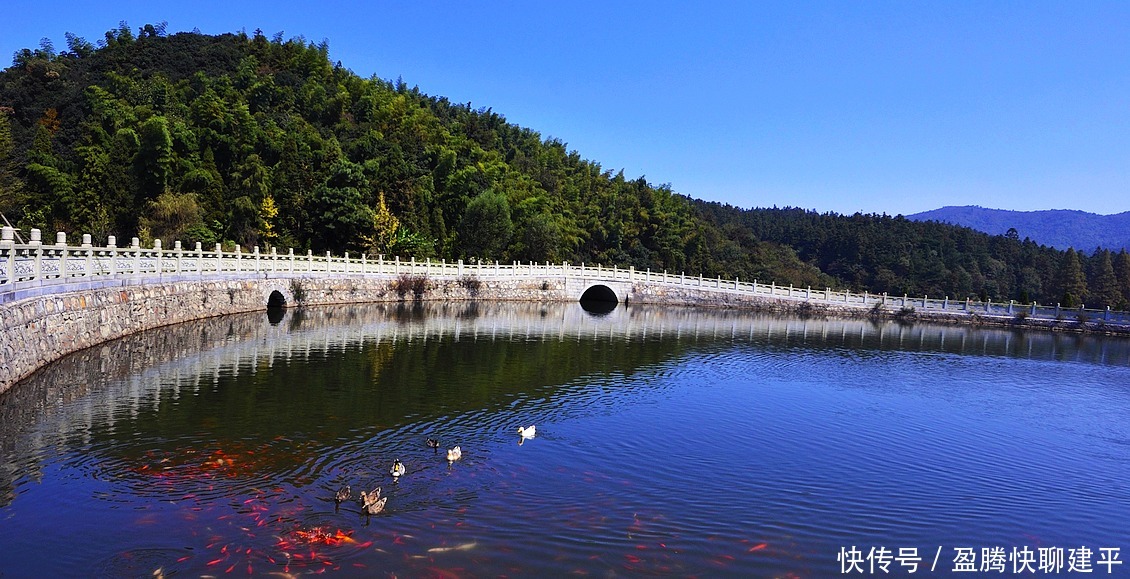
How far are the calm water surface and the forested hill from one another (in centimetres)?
2793

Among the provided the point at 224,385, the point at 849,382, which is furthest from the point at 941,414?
the point at 224,385

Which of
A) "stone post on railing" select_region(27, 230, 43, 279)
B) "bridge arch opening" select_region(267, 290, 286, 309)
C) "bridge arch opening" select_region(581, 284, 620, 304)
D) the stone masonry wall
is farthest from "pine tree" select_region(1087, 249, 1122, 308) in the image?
"stone post on railing" select_region(27, 230, 43, 279)

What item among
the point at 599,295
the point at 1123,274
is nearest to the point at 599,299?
the point at 599,295

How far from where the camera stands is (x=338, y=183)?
46375 millimetres

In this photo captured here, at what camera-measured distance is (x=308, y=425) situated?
480 inches

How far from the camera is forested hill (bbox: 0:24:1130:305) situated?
45.6m

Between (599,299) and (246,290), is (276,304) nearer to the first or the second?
(246,290)

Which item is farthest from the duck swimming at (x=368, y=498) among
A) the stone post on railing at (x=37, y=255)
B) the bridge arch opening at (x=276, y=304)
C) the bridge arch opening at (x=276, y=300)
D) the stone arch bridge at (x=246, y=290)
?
the bridge arch opening at (x=276, y=300)

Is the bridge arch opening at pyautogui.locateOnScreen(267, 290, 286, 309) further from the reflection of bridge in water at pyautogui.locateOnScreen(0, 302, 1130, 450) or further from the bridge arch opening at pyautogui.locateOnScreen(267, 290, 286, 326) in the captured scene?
the reflection of bridge in water at pyautogui.locateOnScreen(0, 302, 1130, 450)

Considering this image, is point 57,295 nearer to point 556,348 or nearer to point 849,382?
point 556,348

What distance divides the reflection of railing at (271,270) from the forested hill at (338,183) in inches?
263

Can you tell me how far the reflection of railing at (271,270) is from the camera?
583 inches

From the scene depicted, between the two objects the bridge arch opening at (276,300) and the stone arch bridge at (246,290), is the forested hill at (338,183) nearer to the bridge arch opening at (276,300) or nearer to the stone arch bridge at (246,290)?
the stone arch bridge at (246,290)

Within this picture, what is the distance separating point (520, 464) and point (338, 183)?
39366 mm
